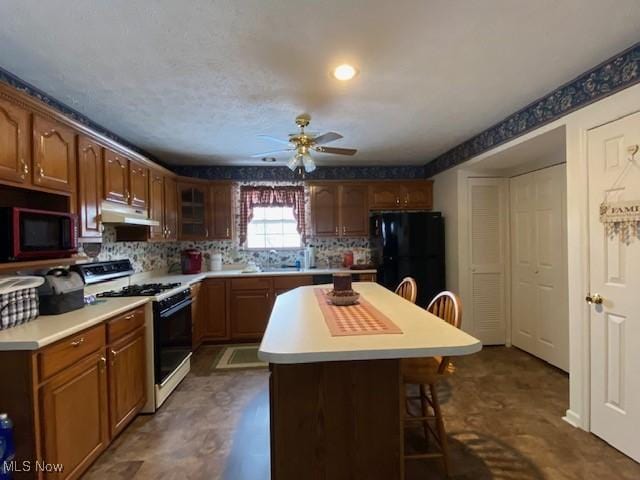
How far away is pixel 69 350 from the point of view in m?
1.67

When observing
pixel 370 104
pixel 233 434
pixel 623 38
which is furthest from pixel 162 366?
pixel 623 38

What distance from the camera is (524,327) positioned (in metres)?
3.62

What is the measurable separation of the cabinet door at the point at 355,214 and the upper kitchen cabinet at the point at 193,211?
1838 millimetres

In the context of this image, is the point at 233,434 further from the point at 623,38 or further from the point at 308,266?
the point at 623,38

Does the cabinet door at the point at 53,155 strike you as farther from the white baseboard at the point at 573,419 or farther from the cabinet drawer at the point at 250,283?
the white baseboard at the point at 573,419

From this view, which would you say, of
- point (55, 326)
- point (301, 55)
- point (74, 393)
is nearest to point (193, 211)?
point (55, 326)

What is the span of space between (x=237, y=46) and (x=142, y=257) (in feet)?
9.22

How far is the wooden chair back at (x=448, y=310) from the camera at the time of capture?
1.74 metres

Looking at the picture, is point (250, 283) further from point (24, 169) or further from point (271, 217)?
point (24, 169)

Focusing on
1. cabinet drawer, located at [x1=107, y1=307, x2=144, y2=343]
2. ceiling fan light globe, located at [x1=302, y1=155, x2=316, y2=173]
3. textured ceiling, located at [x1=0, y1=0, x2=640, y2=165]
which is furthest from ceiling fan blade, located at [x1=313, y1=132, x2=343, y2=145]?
cabinet drawer, located at [x1=107, y1=307, x2=144, y2=343]

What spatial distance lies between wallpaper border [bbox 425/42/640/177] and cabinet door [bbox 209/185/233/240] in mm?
3031

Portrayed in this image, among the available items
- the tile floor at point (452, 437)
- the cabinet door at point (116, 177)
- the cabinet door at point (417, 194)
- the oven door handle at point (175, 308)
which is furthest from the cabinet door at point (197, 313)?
the cabinet door at point (417, 194)

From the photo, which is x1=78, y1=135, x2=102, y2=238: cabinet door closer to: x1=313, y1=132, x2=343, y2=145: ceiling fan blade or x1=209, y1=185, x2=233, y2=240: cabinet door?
x1=313, y1=132, x2=343, y2=145: ceiling fan blade

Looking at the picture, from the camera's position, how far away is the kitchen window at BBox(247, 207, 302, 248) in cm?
469
